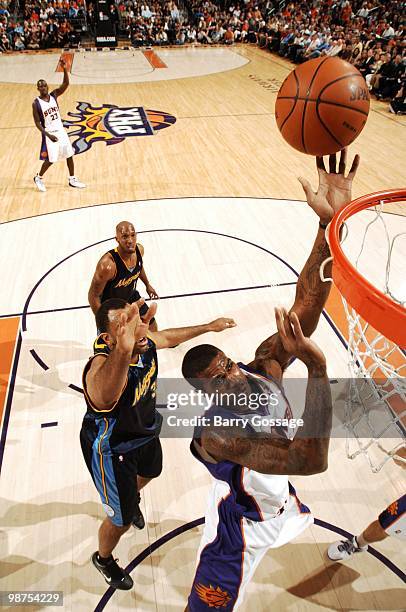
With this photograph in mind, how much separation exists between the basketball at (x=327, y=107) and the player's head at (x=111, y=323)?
158cm

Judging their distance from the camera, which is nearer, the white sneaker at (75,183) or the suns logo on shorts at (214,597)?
the suns logo on shorts at (214,597)

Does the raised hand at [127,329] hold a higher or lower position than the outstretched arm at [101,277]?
higher

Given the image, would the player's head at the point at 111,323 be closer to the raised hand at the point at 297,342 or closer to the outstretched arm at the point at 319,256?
the outstretched arm at the point at 319,256

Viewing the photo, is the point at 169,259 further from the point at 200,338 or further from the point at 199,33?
the point at 199,33

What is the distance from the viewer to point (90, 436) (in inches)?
91.7

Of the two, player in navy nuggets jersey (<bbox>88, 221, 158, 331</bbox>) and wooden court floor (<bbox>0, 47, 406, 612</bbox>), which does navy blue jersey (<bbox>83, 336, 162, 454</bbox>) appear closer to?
wooden court floor (<bbox>0, 47, 406, 612</bbox>)

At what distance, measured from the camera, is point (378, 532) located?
2.42 m

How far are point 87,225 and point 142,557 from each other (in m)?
4.39

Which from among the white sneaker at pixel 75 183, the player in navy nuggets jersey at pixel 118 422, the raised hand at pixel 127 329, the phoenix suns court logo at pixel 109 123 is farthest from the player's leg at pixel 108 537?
the phoenix suns court logo at pixel 109 123

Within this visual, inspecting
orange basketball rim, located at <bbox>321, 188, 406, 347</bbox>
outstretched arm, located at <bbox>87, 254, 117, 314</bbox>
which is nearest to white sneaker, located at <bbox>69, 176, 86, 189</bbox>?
outstretched arm, located at <bbox>87, 254, 117, 314</bbox>

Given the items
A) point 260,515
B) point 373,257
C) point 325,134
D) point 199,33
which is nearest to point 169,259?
point 373,257

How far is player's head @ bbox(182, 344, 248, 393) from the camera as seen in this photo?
211 cm

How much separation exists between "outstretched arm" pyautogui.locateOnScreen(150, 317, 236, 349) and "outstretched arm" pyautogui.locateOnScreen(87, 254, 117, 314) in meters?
0.62

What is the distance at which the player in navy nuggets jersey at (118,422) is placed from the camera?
6.65 ft
